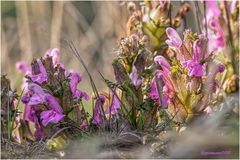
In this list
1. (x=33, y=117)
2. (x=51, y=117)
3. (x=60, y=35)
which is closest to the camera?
(x=51, y=117)

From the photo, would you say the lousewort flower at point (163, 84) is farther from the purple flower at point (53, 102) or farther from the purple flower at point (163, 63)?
the purple flower at point (53, 102)

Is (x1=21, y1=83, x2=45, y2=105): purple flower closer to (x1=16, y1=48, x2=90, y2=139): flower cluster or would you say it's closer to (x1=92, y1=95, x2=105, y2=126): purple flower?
(x1=16, y1=48, x2=90, y2=139): flower cluster

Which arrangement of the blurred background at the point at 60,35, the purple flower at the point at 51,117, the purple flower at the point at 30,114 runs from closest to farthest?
the purple flower at the point at 51,117 → the purple flower at the point at 30,114 → the blurred background at the point at 60,35

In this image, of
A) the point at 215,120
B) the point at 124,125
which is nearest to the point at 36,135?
the point at 124,125

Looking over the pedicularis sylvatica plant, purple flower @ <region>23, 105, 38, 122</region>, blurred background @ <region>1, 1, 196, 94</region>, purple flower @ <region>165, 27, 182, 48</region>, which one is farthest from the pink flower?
blurred background @ <region>1, 1, 196, 94</region>

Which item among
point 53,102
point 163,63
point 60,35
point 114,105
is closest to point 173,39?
point 163,63

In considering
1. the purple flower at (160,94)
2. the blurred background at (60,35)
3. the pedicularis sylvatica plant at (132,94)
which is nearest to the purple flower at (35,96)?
the pedicularis sylvatica plant at (132,94)

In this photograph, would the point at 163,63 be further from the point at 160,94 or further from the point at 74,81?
the point at 74,81

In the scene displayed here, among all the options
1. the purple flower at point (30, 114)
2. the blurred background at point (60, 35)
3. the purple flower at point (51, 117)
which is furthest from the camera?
the blurred background at point (60, 35)
